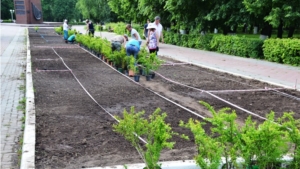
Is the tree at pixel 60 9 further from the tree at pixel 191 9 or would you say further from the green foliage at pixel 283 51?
the green foliage at pixel 283 51

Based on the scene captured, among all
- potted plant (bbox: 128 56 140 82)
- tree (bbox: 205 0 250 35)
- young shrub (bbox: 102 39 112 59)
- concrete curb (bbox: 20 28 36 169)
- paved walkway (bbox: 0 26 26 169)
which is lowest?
paved walkway (bbox: 0 26 26 169)

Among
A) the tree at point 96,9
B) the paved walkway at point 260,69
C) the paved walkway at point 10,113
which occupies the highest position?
the tree at point 96,9

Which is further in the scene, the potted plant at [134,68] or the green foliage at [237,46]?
the green foliage at [237,46]

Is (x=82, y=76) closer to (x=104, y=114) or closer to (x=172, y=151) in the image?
(x=104, y=114)

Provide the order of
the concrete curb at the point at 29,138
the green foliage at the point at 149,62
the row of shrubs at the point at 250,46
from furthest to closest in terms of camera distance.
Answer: the row of shrubs at the point at 250,46 < the green foliage at the point at 149,62 < the concrete curb at the point at 29,138

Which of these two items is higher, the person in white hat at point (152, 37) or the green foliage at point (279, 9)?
the green foliage at point (279, 9)

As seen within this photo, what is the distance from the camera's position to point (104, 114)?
21.5 ft

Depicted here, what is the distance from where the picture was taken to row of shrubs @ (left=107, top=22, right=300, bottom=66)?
1347 cm

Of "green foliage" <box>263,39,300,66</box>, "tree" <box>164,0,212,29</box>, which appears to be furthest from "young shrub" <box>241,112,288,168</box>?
"tree" <box>164,0,212,29</box>

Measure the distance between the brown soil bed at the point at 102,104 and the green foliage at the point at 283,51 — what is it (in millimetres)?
3640

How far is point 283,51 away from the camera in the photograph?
13781 mm

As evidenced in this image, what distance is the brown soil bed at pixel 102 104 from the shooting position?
15.0 ft

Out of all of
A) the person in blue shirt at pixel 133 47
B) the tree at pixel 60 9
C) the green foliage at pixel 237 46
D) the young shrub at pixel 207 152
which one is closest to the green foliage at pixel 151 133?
the young shrub at pixel 207 152

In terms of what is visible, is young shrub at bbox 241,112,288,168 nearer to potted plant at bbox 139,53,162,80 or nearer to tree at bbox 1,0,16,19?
potted plant at bbox 139,53,162,80
